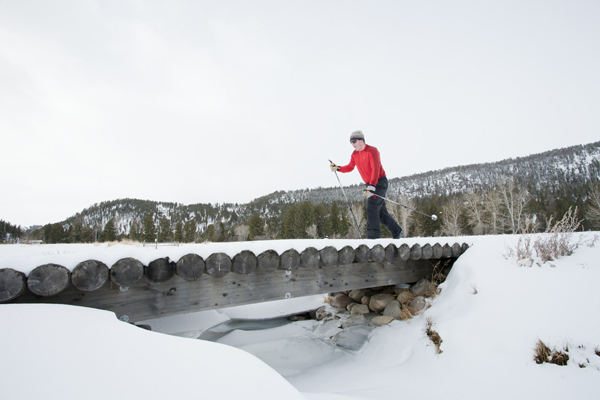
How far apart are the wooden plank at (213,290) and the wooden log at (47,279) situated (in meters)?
0.29

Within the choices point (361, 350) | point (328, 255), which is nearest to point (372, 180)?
point (328, 255)

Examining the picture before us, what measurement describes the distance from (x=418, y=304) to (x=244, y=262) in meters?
2.89

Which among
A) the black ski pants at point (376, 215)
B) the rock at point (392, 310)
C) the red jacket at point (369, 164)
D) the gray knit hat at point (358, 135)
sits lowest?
the rock at point (392, 310)

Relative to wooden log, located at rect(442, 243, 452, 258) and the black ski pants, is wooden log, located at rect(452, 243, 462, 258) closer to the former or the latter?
wooden log, located at rect(442, 243, 452, 258)

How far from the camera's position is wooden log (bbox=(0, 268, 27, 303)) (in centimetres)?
162

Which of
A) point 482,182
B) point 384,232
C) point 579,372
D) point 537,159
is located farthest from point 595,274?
point 537,159

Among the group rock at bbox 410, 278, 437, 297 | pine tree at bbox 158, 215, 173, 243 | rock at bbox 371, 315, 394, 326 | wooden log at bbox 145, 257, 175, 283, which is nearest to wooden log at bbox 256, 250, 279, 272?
wooden log at bbox 145, 257, 175, 283

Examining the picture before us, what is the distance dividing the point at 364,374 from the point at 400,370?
397 millimetres

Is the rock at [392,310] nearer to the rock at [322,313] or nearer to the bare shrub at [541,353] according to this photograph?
the rock at [322,313]

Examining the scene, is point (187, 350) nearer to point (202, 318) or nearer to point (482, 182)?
point (202, 318)

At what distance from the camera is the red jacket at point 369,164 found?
442 cm

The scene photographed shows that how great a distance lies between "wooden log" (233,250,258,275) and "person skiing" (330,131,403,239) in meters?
2.36

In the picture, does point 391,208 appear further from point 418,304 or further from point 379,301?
point 418,304

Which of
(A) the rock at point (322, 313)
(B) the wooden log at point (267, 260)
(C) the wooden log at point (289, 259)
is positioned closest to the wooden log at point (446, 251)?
(A) the rock at point (322, 313)
